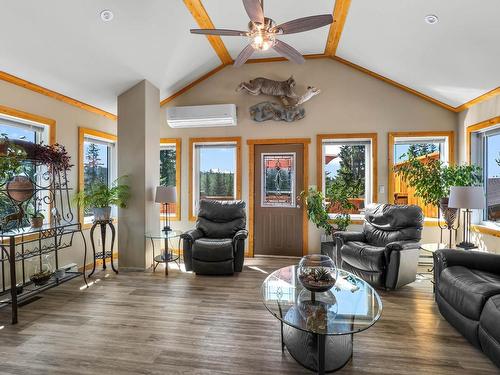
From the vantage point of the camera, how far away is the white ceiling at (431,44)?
2.93 metres

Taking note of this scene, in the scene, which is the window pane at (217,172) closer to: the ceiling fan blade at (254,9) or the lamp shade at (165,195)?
the lamp shade at (165,195)

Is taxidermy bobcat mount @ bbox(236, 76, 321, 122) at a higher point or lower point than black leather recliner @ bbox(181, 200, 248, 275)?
higher

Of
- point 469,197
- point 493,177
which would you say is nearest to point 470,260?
point 469,197

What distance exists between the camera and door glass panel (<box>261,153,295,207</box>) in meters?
5.27

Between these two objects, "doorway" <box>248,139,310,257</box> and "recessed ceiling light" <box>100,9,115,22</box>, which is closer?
"recessed ceiling light" <box>100,9,115,22</box>

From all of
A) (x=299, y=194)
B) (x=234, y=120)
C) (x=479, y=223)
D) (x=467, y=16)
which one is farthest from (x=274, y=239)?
(x=467, y=16)

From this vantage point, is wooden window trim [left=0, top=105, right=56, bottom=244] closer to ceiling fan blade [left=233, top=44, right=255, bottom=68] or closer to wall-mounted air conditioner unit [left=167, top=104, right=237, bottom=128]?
wall-mounted air conditioner unit [left=167, top=104, right=237, bottom=128]

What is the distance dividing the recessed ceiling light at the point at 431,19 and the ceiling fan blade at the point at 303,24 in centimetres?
143

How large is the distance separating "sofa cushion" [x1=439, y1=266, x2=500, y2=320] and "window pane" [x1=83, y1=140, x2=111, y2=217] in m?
4.55

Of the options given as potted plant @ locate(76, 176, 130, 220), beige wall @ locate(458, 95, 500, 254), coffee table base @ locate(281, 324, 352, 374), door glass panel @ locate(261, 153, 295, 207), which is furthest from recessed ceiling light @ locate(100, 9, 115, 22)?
Answer: beige wall @ locate(458, 95, 500, 254)

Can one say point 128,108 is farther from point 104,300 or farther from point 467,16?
point 467,16

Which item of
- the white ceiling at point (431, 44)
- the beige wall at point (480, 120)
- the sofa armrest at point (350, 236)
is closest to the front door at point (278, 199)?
the sofa armrest at point (350, 236)

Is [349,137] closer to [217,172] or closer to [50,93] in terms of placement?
[217,172]

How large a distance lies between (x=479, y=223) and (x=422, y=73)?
90.9 inches
